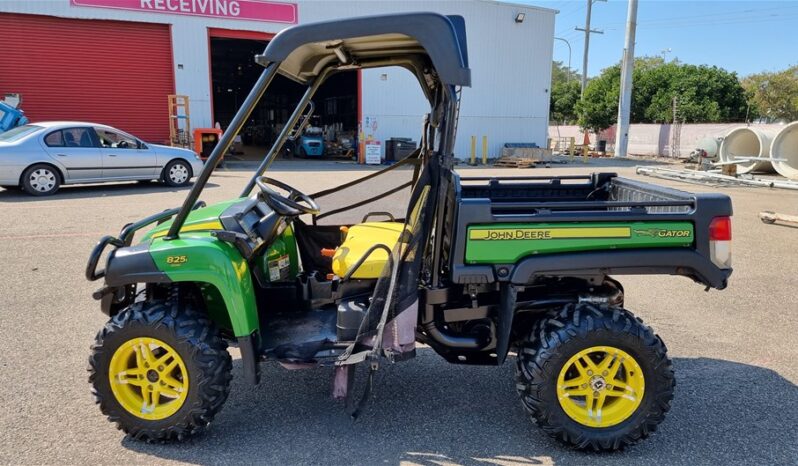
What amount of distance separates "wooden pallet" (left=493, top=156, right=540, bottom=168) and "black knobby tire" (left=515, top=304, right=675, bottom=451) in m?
21.0

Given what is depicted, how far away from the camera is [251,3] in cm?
2166

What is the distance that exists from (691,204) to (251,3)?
2197cm

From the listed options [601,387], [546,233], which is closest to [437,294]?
[546,233]

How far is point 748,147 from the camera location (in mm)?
20656

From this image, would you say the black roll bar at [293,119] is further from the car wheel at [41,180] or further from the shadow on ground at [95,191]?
the car wheel at [41,180]

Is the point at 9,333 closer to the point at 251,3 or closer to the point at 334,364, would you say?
the point at 334,364

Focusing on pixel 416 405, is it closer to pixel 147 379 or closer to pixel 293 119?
pixel 147 379

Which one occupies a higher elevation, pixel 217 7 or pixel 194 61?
pixel 217 7

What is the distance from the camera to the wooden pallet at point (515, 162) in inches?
920

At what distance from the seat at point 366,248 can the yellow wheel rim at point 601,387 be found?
1.21m

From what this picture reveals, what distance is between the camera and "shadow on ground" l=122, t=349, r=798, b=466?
9.62 feet

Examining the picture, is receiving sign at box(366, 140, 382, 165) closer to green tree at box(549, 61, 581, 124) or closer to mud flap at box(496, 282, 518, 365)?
mud flap at box(496, 282, 518, 365)

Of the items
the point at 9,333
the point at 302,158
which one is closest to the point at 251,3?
the point at 302,158

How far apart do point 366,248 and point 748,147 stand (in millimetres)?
22052
